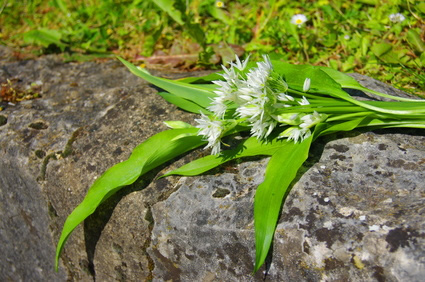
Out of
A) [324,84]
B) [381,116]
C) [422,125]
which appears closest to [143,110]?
[324,84]

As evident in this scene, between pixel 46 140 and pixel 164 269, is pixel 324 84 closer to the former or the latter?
pixel 164 269

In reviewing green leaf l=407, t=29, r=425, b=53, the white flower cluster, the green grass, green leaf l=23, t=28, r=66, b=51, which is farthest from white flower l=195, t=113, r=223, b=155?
green leaf l=23, t=28, r=66, b=51

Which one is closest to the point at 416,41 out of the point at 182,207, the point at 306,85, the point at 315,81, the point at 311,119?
the point at 315,81

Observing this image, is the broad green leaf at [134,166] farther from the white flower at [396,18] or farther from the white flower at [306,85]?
the white flower at [396,18]

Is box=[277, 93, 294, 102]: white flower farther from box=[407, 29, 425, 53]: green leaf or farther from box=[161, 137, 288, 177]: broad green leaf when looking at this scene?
box=[407, 29, 425, 53]: green leaf

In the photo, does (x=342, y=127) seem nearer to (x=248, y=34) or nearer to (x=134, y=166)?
(x=134, y=166)

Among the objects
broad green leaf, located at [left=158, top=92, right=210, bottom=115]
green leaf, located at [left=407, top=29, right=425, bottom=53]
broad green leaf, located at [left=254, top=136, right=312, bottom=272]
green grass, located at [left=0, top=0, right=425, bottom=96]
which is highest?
broad green leaf, located at [left=254, top=136, right=312, bottom=272]

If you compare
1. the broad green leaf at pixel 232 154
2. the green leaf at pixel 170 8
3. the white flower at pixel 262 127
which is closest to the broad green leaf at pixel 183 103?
the broad green leaf at pixel 232 154

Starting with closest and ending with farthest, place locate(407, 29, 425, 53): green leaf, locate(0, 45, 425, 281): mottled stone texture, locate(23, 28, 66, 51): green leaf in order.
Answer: locate(0, 45, 425, 281): mottled stone texture
locate(407, 29, 425, 53): green leaf
locate(23, 28, 66, 51): green leaf
